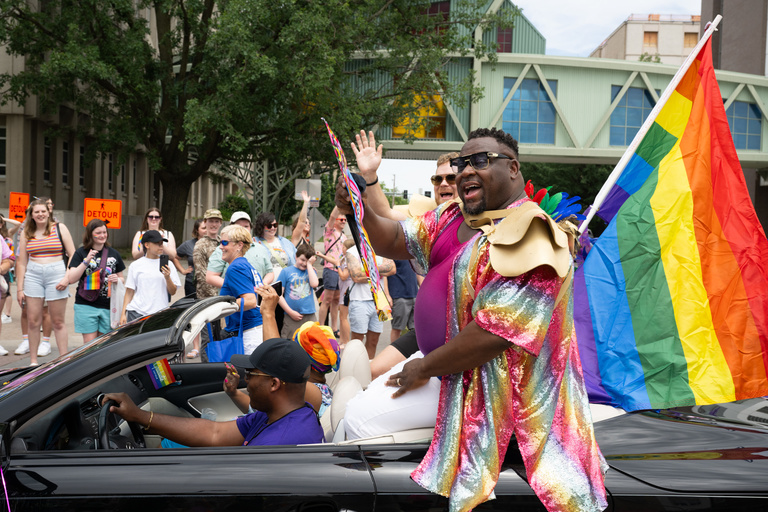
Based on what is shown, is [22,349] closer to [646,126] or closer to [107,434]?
[107,434]

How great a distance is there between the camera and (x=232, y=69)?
19703mm

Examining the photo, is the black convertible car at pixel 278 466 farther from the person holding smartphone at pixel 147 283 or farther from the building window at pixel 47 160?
the building window at pixel 47 160

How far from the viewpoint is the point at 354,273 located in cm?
768

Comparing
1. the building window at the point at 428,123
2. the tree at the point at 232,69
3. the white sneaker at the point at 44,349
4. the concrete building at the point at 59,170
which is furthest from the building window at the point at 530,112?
the white sneaker at the point at 44,349

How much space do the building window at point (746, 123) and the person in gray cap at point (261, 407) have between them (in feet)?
105

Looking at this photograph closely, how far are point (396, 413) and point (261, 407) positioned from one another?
667mm

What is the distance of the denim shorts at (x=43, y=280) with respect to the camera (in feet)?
24.3

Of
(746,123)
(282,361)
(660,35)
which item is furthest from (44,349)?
(660,35)

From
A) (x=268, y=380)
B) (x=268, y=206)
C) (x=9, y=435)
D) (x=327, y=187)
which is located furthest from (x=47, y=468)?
(x=327, y=187)

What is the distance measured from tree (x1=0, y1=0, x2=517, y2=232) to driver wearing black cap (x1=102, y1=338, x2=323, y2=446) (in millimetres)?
16448

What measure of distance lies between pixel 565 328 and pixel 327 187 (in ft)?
140

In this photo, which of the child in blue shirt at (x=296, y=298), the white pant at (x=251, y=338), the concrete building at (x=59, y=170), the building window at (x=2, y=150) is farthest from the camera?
the building window at (x=2, y=150)

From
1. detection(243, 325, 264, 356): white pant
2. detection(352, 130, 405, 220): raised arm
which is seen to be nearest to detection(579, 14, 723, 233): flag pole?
detection(352, 130, 405, 220): raised arm

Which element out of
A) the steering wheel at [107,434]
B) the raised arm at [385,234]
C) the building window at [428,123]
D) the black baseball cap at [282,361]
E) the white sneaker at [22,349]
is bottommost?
the white sneaker at [22,349]
